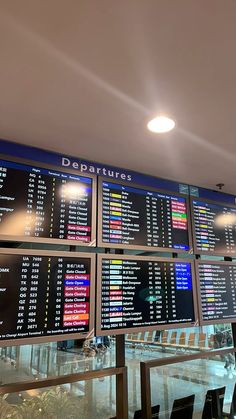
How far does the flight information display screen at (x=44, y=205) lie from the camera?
5.96ft

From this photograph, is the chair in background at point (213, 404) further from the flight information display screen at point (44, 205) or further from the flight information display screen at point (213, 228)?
the flight information display screen at point (44, 205)

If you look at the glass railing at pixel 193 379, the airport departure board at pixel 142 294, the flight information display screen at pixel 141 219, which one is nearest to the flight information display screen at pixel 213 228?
the flight information display screen at pixel 141 219

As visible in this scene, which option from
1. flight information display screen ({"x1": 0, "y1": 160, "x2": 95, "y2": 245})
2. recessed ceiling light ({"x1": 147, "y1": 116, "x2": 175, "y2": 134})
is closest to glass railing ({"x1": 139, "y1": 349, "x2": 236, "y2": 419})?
flight information display screen ({"x1": 0, "y1": 160, "x2": 95, "y2": 245})

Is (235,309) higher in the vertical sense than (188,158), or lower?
lower

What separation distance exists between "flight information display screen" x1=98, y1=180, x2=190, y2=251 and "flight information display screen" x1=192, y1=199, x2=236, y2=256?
128mm

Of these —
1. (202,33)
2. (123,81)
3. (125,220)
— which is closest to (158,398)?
(125,220)

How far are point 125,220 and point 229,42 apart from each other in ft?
4.41

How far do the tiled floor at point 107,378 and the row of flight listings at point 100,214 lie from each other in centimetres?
86

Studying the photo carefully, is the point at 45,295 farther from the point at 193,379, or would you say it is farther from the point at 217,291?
the point at 193,379

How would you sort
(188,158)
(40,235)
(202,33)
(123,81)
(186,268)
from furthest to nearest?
(186,268)
(188,158)
(40,235)
(123,81)
(202,33)

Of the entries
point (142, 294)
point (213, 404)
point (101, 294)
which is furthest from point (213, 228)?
point (213, 404)

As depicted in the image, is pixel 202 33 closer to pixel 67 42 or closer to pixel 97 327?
pixel 67 42

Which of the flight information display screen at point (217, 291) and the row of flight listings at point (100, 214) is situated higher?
the row of flight listings at point (100, 214)

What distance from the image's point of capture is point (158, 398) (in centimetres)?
227
